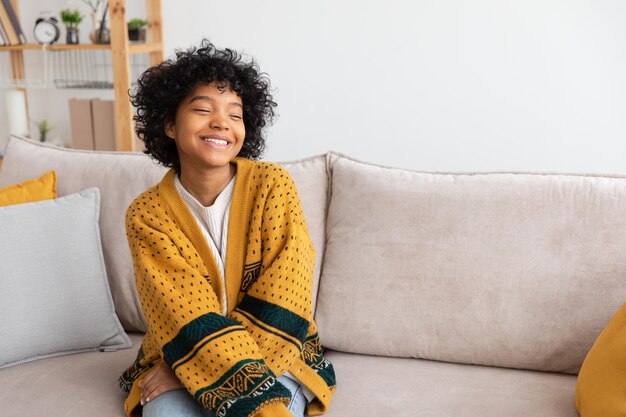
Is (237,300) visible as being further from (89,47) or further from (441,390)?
(89,47)

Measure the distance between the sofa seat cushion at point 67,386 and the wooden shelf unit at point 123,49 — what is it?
1305 mm

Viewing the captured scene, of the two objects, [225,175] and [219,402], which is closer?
[219,402]

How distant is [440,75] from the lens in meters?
2.77

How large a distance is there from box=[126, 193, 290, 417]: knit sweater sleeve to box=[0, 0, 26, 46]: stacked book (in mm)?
1852

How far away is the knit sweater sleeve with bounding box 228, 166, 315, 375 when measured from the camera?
154cm

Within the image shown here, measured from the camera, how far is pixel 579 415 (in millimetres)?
1530

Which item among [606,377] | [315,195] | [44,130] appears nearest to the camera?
[606,377]

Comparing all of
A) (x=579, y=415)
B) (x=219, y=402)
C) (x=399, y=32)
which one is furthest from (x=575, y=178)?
(x=399, y=32)

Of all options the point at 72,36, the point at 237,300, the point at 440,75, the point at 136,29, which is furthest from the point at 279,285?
the point at 72,36

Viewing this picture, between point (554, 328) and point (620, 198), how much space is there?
343 millimetres

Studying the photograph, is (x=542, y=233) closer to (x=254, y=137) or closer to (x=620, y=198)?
(x=620, y=198)

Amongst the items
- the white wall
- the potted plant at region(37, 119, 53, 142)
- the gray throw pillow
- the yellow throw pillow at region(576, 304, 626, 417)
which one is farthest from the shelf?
the yellow throw pillow at region(576, 304, 626, 417)

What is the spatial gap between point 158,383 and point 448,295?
706 millimetres

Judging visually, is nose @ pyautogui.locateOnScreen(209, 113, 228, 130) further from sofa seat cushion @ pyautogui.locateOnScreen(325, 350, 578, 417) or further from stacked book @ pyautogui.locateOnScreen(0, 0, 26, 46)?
stacked book @ pyautogui.locateOnScreen(0, 0, 26, 46)
